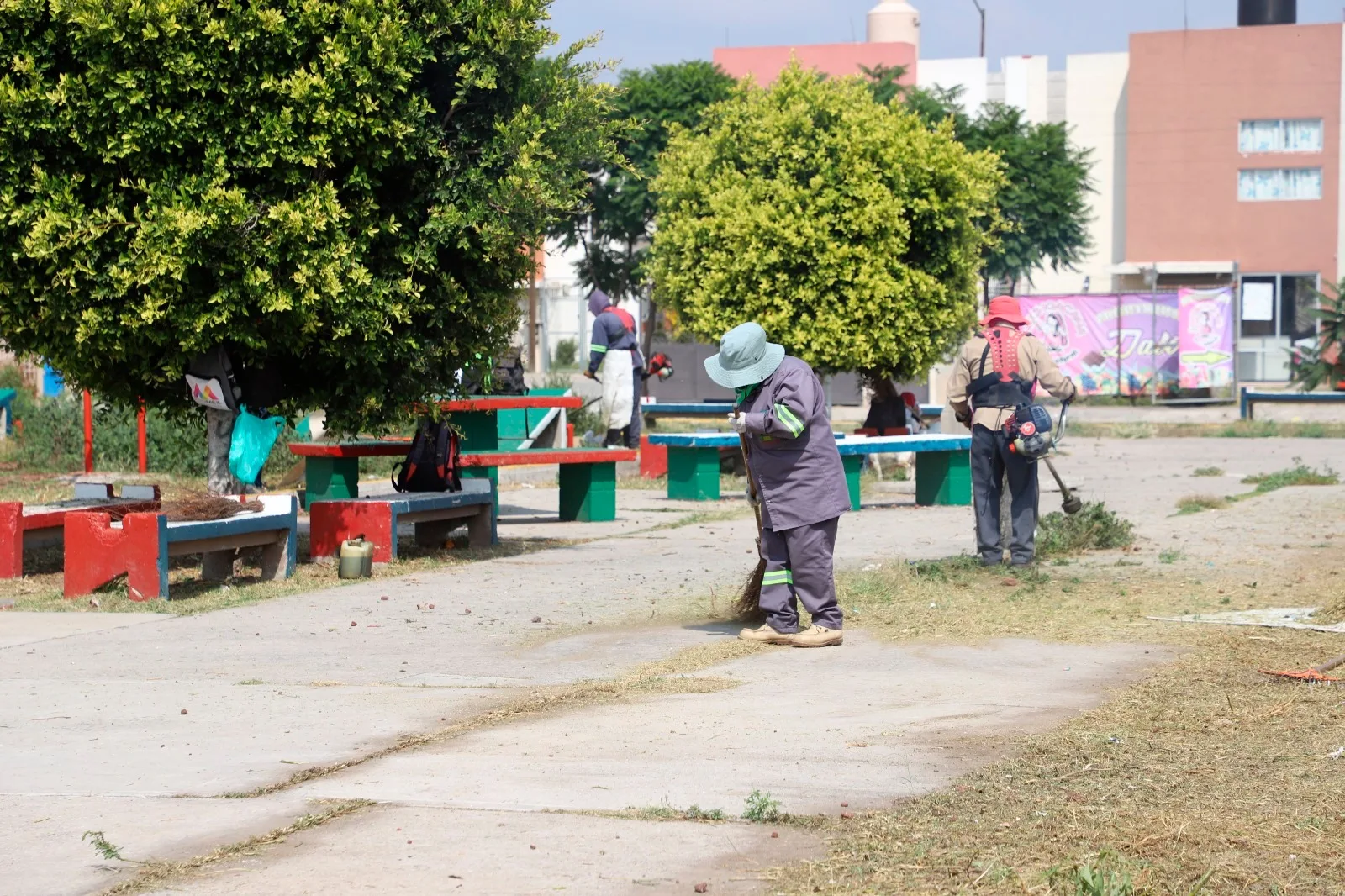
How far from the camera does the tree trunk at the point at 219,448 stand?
11227 millimetres

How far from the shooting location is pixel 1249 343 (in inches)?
2004

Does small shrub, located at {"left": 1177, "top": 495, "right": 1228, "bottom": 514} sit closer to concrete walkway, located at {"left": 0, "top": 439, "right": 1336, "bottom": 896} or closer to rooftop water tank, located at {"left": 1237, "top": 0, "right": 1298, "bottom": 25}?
concrete walkway, located at {"left": 0, "top": 439, "right": 1336, "bottom": 896}

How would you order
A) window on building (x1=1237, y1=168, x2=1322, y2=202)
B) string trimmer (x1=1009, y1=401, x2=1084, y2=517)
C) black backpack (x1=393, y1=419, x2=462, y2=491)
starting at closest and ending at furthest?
string trimmer (x1=1009, y1=401, x2=1084, y2=517) < black backpack (x1=393, y1=419, x2=462, y2=491) < window on building (x1=1237, y1=168, x2=1322, y2=202)

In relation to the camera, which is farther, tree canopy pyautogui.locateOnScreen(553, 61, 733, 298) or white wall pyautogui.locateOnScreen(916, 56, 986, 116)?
white wall pyautogui.locateOnScreen(916, 56, 986, 116)

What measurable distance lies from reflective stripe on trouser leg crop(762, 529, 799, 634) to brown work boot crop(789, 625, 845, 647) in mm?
108

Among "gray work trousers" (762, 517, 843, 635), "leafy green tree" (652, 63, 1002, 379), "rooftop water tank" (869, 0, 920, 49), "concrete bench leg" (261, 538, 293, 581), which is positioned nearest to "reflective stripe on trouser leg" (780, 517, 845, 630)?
"gray work trousers" (762, 517, 843, 635)

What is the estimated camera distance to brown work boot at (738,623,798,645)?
8258mm

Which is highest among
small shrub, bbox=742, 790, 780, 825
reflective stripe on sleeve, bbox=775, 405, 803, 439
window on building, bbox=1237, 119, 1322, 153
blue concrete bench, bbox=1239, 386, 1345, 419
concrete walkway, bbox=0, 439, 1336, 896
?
window on building, bbox=1237, 119, 1322, 153

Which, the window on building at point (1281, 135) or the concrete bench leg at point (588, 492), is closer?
the concrete bench leg at point (588, 492)

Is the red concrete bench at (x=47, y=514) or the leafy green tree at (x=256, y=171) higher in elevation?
the leafy green tree at (x=256, y=171)

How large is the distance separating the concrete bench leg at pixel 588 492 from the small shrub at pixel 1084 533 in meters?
4.21

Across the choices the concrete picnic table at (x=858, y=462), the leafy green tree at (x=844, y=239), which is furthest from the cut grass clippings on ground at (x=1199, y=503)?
the leafy green tree at (x=844, y=239)

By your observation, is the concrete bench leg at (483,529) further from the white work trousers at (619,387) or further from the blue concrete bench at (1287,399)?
the blue concrete bench at (1287,399)

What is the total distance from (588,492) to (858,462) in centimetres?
300
